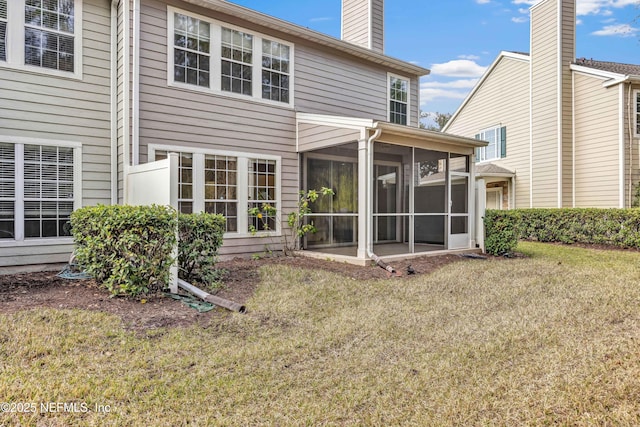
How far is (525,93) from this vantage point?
1509cm

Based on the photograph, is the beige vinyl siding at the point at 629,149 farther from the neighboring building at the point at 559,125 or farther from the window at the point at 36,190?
the window at the point at 36,190

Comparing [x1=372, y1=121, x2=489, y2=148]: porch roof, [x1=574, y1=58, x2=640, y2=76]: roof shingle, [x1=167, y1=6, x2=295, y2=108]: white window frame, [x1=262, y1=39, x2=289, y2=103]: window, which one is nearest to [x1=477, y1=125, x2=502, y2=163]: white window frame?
[x1=574, y1=58, x2=640, y2=76]: roof shingle

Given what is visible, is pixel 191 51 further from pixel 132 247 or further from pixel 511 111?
pixel 511 111

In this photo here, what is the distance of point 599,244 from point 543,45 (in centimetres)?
767

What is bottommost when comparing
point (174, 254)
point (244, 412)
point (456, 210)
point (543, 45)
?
point (244, 412)

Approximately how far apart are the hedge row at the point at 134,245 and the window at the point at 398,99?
7356 millimetres

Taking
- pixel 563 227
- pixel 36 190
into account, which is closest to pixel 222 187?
pixel 36 190

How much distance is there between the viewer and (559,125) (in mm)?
13453

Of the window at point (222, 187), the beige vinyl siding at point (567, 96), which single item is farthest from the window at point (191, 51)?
the beige vinyl siding at point (567, 96)

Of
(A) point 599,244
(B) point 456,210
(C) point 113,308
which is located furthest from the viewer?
(A) point 599,244

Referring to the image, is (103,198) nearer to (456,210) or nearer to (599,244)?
(456,210)

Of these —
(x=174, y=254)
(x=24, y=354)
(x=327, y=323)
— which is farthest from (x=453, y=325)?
(x=24, y=354)

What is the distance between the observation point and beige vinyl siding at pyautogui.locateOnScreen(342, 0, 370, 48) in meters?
11.1

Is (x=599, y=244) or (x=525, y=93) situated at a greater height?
(x=525, y=93)
